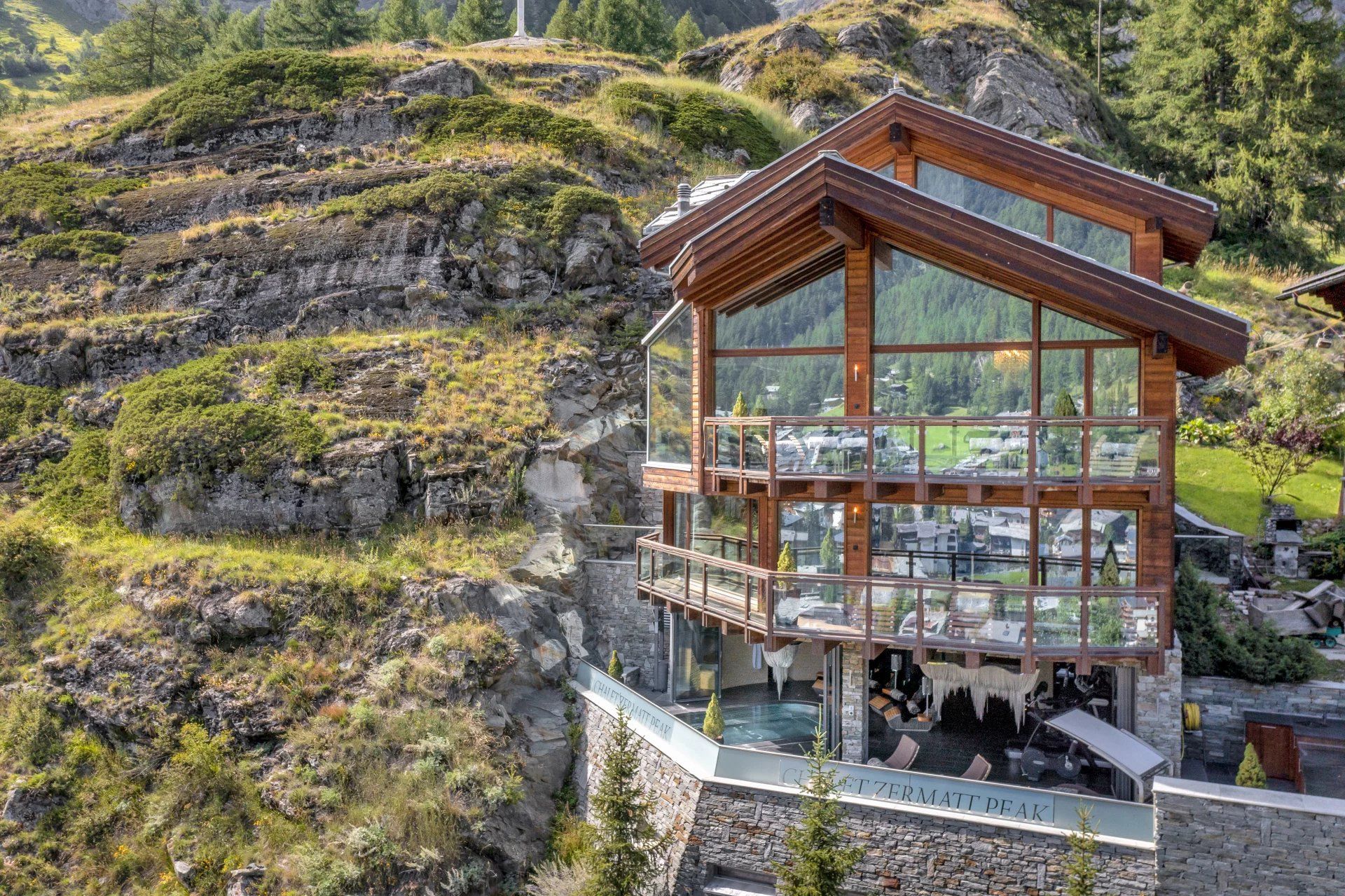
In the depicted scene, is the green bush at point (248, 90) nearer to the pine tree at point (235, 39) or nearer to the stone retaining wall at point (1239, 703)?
the pine tree at point (235, 39)

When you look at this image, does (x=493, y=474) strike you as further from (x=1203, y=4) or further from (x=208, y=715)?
(x=1203, y=4)

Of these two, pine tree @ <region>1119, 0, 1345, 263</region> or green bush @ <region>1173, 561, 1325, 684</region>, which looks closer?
green bush @ <region>1173, 561, 1325, 684</region>

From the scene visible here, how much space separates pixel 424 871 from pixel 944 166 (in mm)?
14046

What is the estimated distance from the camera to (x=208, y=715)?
15.5m

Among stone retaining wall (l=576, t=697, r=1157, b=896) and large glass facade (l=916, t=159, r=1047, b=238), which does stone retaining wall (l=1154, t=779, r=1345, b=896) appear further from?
large glass facade (l=916, t=159, r=1047, b=238)

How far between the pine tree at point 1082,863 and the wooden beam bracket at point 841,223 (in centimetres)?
856

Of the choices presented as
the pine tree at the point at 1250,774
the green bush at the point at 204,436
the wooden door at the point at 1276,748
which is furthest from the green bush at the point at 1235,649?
the green bush at the point at 204,436

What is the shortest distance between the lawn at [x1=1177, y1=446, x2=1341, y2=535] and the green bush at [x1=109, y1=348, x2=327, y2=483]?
20.3 meters

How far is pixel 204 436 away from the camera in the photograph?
19.6 metres

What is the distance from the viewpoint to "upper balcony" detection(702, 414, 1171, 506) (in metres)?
12.1

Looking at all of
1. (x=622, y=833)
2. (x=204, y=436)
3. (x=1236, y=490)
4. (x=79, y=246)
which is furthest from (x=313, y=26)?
(x=622, y=833)

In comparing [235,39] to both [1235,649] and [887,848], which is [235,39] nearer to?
[887,848]

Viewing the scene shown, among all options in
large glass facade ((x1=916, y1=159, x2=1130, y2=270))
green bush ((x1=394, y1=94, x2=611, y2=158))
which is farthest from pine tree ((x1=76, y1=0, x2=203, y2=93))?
large glass facade ((x1=916, y1=159, x2=1130, y2=270))

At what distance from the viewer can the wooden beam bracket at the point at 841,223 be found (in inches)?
527
